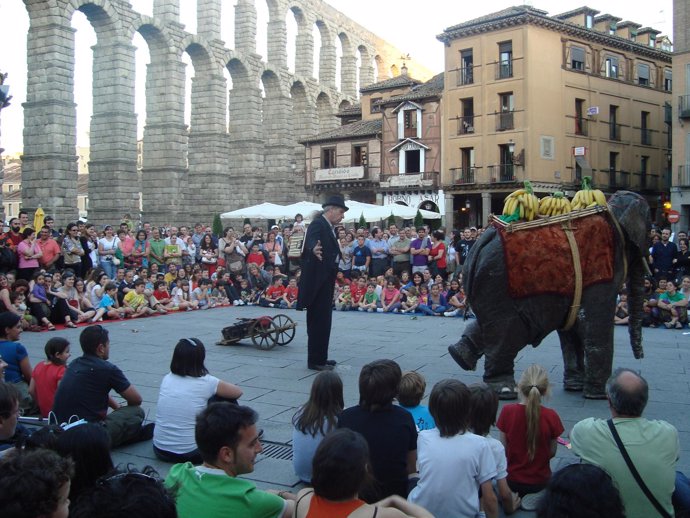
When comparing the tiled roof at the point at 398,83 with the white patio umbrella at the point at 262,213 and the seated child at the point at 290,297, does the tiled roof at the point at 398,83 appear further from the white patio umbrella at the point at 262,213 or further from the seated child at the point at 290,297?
the seated child at the point at 290,297

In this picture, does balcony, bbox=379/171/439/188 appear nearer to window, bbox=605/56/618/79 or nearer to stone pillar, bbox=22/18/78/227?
window, bbox=605/56/618/79

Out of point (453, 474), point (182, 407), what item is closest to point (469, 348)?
point (182, 407)

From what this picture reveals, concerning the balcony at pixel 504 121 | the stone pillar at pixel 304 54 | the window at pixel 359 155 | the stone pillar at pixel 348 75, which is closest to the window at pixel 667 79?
the balcony at pixel 504 121

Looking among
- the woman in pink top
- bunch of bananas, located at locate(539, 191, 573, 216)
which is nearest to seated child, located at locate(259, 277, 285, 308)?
the woman in pink top

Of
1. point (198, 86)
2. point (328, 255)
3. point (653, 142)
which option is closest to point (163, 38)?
point (198, 86)

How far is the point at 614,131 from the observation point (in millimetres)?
37219

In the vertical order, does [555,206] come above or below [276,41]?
below

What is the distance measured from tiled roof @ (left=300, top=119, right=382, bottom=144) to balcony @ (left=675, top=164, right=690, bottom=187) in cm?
1697

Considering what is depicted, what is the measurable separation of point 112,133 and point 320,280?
2463cm

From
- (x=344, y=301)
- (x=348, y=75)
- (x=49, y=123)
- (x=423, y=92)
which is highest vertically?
(x=348, y=75)

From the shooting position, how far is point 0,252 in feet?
43.9

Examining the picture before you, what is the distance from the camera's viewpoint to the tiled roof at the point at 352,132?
42125mm

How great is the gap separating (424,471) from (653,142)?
3921cm

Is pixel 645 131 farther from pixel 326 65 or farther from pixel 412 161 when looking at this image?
pixel 326 65
